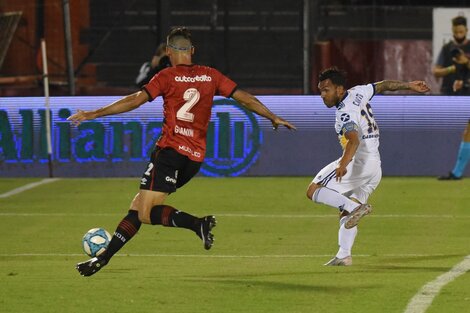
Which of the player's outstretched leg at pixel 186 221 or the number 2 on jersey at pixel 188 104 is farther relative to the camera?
the number 2 on jersey at pixel 188 104

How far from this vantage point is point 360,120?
1249cm

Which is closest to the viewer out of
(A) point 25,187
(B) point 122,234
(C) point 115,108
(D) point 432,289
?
(D) point 432,289

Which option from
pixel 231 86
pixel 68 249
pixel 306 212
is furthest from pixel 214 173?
pixel 231 86

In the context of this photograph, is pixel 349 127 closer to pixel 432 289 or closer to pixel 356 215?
pixel 356 215

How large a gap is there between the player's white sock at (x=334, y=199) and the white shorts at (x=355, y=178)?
0.07 m

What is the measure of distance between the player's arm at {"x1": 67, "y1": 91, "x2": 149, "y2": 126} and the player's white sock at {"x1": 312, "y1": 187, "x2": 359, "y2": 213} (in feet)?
6.19

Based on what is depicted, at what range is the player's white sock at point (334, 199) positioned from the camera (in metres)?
12.5

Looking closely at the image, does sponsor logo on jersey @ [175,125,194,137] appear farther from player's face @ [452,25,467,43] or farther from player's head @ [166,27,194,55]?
player's face @ [452,25,467,43]

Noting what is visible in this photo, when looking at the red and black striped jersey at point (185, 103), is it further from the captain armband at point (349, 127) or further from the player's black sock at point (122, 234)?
the captain armband at point (349, 127)

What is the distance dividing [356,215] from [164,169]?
171cm

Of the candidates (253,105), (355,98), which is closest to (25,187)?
(355,98)

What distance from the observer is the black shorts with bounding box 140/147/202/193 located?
1168cm

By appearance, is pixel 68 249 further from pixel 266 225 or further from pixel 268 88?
pixel 268 88

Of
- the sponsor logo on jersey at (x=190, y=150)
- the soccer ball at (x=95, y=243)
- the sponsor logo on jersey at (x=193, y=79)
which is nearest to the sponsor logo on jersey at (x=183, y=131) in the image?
the sponsor logo on jersey at (x=190, y=150)
